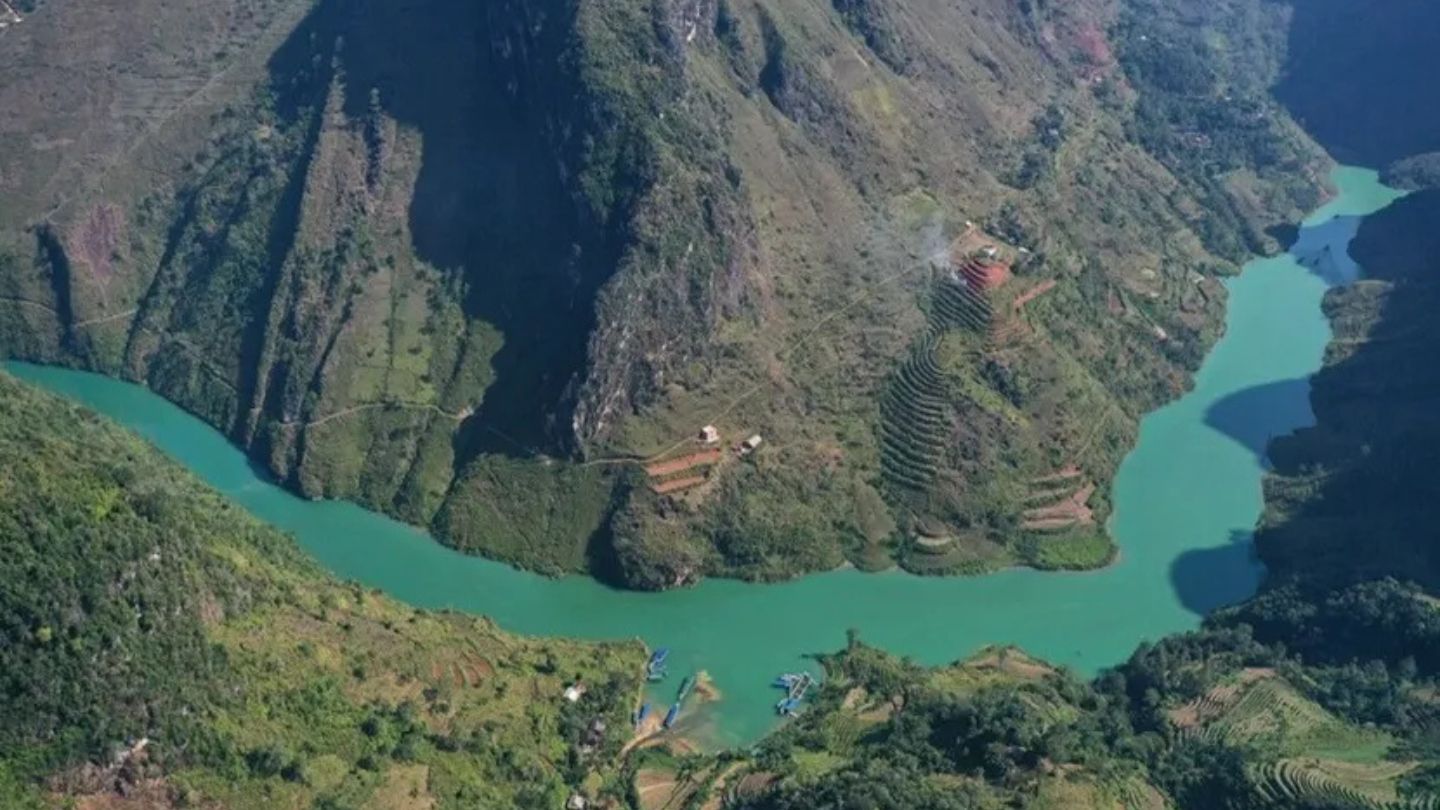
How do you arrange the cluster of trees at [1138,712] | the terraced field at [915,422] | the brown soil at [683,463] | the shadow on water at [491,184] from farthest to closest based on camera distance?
the shadow on water at [491,184], the terraced field at [915,422], the brown soil at [683,463], the cluster of trees at [1138,712]

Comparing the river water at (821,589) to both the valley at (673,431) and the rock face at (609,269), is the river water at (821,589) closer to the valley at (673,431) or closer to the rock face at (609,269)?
the valley at (673,431)

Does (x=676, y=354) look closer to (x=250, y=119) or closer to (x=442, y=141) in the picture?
(x=442, y=141)

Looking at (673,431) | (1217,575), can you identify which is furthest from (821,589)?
(1217,575)

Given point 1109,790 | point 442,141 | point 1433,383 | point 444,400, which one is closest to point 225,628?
point 444,400

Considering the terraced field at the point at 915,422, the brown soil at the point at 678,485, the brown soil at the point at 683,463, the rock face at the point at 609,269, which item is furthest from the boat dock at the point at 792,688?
the terraced field at the point at 915,422

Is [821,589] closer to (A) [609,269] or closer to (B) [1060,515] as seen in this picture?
(B) [1060,515]
